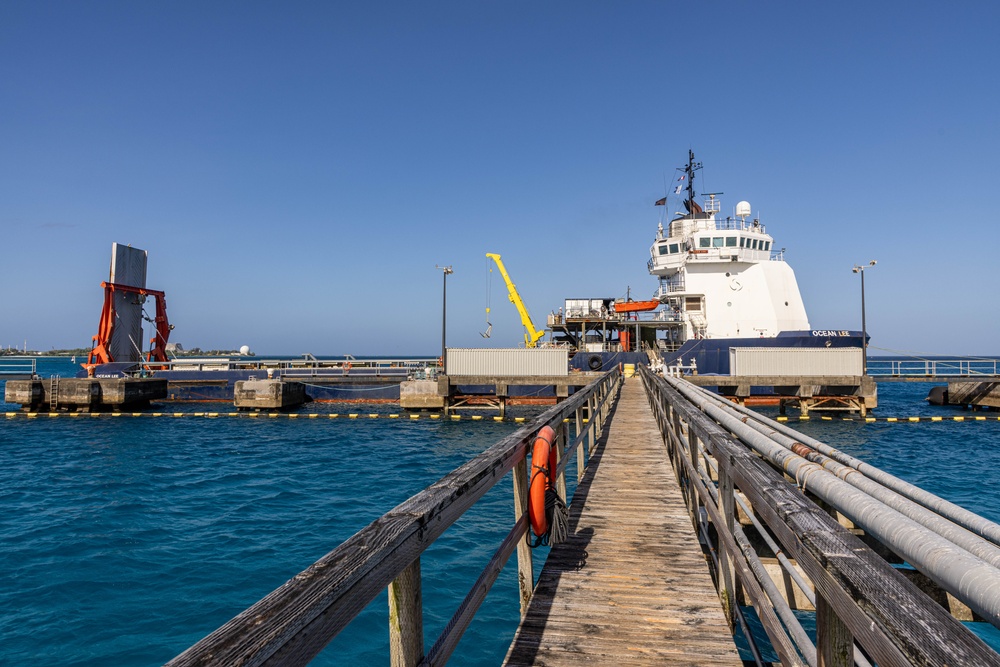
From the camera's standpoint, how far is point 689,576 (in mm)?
4242

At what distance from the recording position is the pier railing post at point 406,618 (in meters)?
1.92

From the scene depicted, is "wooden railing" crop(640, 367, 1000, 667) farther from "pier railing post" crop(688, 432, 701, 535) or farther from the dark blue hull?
the dark blue hull

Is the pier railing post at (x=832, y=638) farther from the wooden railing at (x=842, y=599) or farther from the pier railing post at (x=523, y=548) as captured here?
the pier railing post at (x=523, y=548)

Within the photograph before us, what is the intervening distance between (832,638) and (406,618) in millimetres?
1384

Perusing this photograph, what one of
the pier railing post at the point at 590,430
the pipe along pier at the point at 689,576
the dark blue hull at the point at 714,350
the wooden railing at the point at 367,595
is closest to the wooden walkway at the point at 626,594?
the pipe along pier at the point at 689,576

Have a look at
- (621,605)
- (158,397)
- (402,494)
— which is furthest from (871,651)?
(158,397)

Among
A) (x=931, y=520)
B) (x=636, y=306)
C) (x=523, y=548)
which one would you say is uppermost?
(x=636, y=306)

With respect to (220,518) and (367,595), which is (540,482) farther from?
(220,518)

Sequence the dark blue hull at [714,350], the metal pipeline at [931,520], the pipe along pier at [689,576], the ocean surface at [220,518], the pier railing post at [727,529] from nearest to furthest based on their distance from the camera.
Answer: the pipe along pier at [689,576] < the metal pipeline at [931,520] < the pier railing post at [727,529] < the ocean surface at [220,518] < the dark blue hull at [714,350]

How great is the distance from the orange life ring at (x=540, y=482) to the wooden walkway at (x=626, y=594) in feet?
1.59

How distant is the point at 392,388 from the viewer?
33219 millimetres

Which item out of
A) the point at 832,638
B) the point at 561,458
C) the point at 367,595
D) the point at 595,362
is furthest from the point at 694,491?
Result: the point at 595,362

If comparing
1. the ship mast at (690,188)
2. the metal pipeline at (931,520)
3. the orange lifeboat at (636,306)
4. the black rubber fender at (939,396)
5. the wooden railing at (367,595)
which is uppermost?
the ship mast at (690,188)

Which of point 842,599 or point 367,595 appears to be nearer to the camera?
point 842,599
